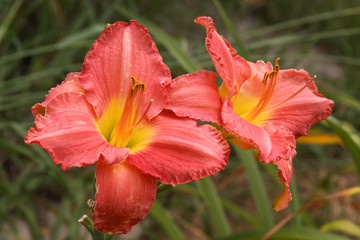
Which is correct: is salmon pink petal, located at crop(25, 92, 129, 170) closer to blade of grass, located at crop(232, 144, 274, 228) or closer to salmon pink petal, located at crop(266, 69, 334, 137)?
salmon pink petal, located at crop(266, 69, 334, 137)

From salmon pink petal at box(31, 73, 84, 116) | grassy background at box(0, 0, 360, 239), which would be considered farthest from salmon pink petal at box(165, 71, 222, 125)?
grassy background at box(0, 0, 360, 239)

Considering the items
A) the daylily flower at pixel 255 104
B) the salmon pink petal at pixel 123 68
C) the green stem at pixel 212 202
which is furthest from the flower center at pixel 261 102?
the green stem at pixel 212 202

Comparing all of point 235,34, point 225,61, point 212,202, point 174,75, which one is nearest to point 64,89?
point 225,61

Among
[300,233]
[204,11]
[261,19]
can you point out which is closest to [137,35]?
[300,233]

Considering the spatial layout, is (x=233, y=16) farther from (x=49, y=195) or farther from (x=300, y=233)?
(x=300, y=233)

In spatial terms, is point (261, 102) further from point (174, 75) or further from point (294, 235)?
point (174, 75)

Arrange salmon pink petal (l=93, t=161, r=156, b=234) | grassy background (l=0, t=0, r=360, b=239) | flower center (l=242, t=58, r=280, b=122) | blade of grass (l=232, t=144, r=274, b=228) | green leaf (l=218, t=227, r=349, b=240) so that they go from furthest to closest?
grassy background (l=0, t=0, r=360, b=239)
blade of grass (l=232, t=144, r=274, b=228)
green leaf (l=218, t=227, r=349, b=240)
flower center (l=242, t=58, r=280, b=122)
salmon pink petal (l=93, t=161, r=156, b=234)

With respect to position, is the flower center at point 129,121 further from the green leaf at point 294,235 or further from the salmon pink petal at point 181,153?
the green leaf at point 294,235
